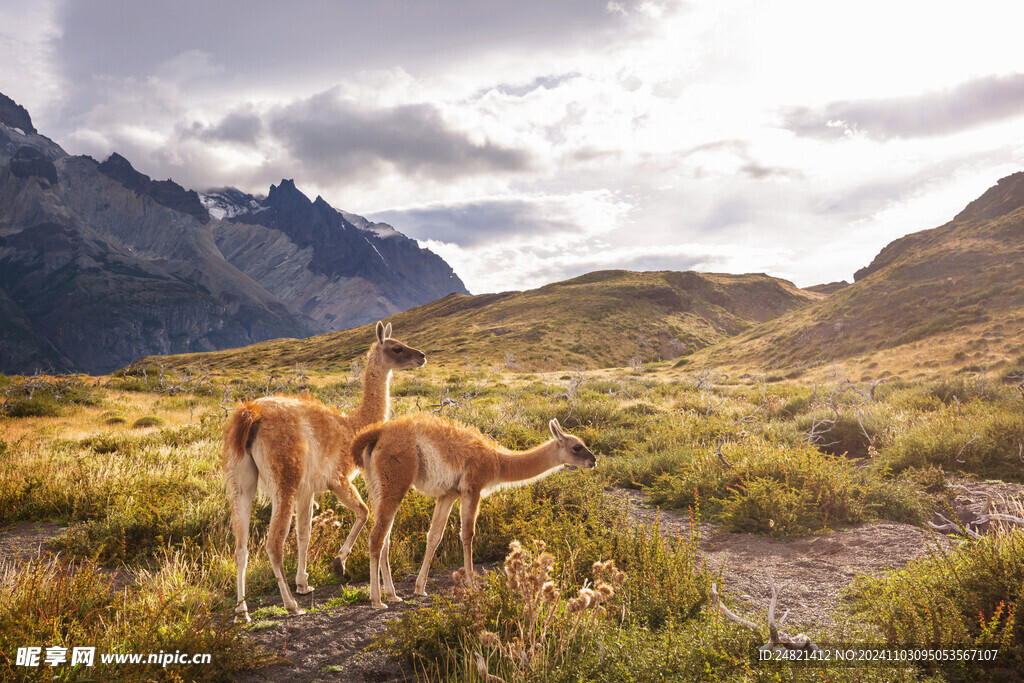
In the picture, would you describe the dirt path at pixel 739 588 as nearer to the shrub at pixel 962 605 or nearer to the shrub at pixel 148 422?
the shrub at pixel 962 605

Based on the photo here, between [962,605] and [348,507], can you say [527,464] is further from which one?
[962,605]

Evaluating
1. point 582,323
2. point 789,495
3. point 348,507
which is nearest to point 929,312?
point 582,323

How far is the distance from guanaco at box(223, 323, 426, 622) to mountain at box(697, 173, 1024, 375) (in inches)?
1360

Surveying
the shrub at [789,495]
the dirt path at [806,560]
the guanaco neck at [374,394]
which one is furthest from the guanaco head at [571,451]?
the guanaco neck at [374,394]

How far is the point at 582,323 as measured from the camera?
7362cm

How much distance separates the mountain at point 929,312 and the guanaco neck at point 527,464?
106 feet

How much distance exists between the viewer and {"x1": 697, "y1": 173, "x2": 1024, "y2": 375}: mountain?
33562 millimetres

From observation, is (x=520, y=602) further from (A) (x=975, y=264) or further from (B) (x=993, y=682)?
(A) (x=975, y=264)

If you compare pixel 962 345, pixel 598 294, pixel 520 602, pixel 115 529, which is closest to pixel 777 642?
pixel 520 602

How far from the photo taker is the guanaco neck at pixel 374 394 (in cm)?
649

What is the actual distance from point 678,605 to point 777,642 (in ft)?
4.83

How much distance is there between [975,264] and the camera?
48.3m

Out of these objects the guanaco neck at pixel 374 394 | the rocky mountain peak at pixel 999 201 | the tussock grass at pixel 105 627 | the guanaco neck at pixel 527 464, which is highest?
the rocky mountain peak at pixel 999 201

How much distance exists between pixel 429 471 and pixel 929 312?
52.5 m
